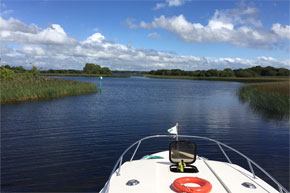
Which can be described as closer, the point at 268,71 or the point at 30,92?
the point at 30,92

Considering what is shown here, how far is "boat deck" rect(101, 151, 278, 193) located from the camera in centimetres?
470

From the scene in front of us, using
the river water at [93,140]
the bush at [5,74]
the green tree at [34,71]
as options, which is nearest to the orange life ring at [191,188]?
the river water at [93,140]

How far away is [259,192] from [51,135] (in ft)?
40.9

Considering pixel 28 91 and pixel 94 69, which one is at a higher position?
pixel 94 69

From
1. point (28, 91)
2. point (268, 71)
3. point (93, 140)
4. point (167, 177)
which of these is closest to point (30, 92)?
point (28, 91)

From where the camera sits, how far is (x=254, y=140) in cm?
1380

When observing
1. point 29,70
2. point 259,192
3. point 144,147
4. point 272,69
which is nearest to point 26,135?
point 144,147

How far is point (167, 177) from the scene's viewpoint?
5.20 m

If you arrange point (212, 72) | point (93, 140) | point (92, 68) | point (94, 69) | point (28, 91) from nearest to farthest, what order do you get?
1. point (93, 140)
2. point (28, 91)
3. point (212, 72)
4. point (94, 69)
5. point (92, 68)

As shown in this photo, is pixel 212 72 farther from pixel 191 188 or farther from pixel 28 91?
pixel 191 188

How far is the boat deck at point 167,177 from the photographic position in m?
4.70

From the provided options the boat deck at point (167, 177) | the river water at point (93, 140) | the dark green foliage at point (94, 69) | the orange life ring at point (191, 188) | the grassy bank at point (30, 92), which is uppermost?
the dark green foliage at point (94, 69)

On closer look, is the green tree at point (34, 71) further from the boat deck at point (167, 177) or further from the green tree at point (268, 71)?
the green tree at point (268, 71)

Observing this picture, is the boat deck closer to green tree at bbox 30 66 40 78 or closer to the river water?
the river water
